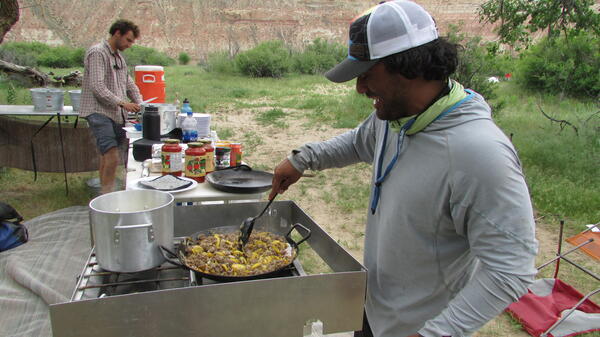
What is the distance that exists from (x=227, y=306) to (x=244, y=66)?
763 inches

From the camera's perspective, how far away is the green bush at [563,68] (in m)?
12.0

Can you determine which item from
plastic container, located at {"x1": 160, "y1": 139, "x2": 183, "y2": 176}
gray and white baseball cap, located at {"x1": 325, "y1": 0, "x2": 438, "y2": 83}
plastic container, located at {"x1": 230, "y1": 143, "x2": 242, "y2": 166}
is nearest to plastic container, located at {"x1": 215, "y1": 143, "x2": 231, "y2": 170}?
plastic container, located at {"x1": 230, "y1": 143, "x2": 242, "y2": 166}

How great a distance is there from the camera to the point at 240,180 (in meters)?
2.69

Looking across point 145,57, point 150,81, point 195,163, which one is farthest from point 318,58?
point 195,163

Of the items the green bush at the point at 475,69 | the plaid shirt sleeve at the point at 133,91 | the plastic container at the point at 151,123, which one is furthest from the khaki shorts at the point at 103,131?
the green bush at the point at 475,69

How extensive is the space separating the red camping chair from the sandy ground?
0.13 m

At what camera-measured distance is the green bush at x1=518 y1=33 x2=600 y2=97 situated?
39.5 ft

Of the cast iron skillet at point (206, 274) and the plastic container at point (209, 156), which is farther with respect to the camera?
the plastic container at point (209, 156)

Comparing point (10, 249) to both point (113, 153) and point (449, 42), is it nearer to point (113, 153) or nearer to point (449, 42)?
point (113, 153)

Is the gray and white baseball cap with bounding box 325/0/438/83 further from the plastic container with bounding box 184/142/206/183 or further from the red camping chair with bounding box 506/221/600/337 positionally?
the red camping chair with bounding box 506/221/600/337

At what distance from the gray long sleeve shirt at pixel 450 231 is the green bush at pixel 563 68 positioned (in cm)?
1192

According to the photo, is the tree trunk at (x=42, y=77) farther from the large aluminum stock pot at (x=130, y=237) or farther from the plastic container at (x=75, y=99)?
the large aluminum stock pot at (x=130, y=237)

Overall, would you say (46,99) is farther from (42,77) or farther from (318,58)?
(318,58)

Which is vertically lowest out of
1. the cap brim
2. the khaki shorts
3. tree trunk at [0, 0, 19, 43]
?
the khaki shorts
